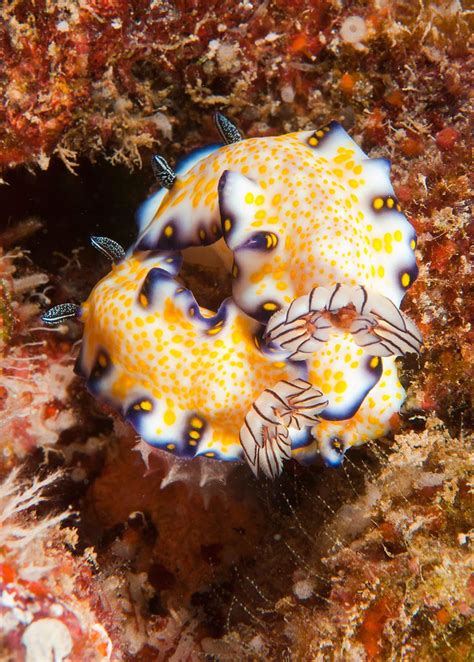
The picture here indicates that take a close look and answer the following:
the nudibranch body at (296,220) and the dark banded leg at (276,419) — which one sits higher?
the nudibranch body at (296,220)

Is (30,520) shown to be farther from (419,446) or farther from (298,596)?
(419,446)

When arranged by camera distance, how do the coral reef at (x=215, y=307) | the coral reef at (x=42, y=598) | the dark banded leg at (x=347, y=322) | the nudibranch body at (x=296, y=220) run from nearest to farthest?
the coral reef at (x=42, y=598) < the dark banded leg at (x=347, y=322) < the coral reef at (x=215, y=307) < the nudibranch body at (x=296, y=220)

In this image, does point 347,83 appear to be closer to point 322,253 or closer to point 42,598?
point 322,253

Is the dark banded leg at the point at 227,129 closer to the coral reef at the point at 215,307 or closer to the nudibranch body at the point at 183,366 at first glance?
the coral reef at the point at 215,307

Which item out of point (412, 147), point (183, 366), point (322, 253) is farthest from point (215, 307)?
point (412, 147)

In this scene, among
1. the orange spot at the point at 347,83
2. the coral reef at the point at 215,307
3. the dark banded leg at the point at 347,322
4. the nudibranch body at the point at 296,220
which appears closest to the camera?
the dark banded leg at the point at 347,322

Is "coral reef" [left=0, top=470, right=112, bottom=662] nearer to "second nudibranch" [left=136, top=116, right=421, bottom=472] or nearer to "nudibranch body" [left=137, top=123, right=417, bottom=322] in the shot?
"second nudibranch" [left=136, top=116, right=421, bottom=472]

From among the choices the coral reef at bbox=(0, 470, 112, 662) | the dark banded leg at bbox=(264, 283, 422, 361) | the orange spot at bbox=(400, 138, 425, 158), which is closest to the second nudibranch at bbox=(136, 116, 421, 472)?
the dark banded leg at bbox=(264, 283, 422, 361)

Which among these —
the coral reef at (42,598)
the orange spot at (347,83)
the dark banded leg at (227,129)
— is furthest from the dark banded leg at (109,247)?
the orange spot at (347,83)
